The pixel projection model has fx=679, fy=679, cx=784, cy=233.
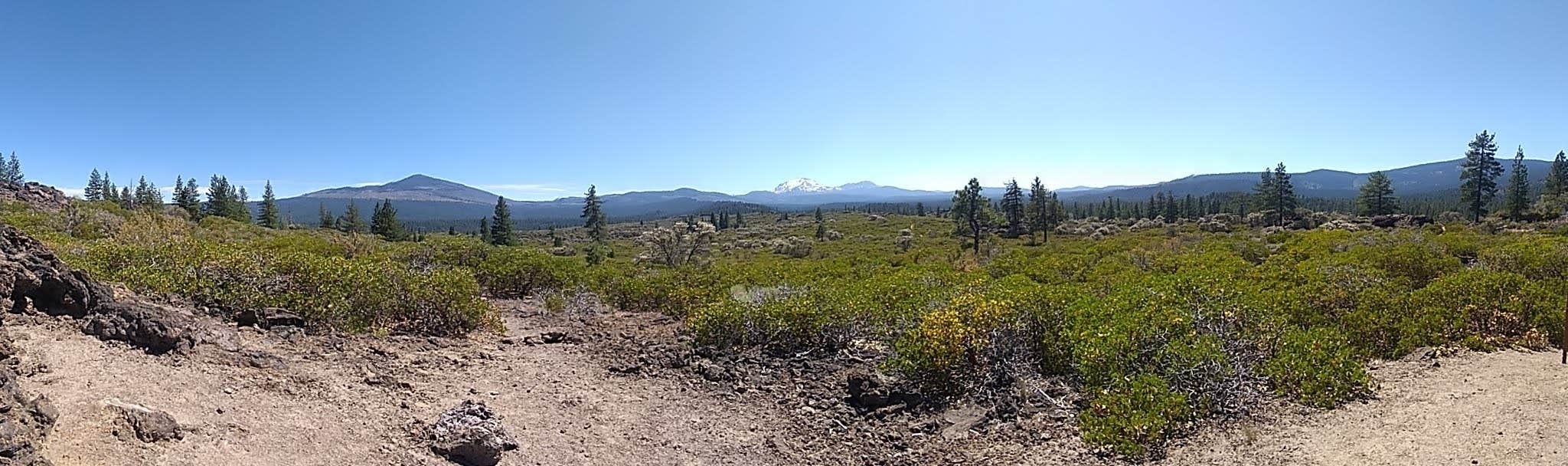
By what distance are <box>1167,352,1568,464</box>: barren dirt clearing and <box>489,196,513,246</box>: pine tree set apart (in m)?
58.9

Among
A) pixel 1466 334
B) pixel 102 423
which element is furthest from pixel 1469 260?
pixel 102 423

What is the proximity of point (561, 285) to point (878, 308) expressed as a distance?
9.38 meters

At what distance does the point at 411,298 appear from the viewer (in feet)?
35.2

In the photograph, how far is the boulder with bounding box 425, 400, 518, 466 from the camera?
19.8 ft

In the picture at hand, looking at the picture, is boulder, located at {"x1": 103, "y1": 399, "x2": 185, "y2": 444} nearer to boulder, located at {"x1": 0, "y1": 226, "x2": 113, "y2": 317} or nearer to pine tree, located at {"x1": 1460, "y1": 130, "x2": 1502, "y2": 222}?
boulder, located at {"x1": 0, "y1": 226, "x2": 113, "y2": 317}

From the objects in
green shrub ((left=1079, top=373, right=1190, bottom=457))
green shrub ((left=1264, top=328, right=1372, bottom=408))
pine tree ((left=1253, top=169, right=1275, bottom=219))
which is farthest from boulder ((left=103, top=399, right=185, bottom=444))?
pine tree ((left=1253, top=169, right=1275, bottom=219))

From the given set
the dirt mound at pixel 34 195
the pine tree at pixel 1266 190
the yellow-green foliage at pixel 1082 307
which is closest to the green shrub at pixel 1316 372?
the yellow-green foliage at pixel 1082 307

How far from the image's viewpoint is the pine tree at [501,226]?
58562mm

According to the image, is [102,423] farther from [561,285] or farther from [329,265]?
[561,285]

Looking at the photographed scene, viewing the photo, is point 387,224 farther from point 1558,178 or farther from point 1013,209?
point 1558,178

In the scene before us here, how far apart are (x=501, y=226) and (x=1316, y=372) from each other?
61.3m

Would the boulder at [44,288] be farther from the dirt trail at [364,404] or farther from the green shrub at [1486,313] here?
the green shrub at [1486,313]

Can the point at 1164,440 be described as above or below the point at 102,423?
below

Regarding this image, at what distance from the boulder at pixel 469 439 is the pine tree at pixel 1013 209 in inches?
2438
